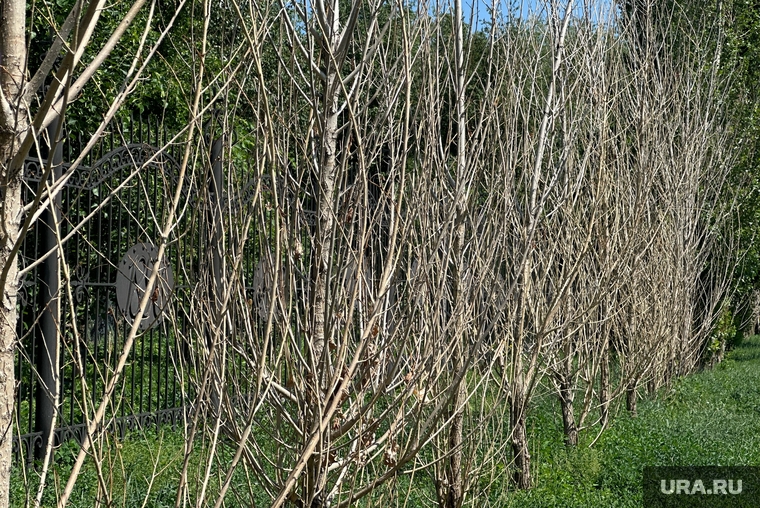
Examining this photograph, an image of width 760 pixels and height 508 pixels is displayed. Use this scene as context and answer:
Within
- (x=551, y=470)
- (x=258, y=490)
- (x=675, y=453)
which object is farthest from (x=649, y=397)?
(x=258, y=490)

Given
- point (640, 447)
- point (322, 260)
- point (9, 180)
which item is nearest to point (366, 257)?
point (322, 260)

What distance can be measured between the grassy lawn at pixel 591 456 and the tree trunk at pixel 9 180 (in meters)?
1.92

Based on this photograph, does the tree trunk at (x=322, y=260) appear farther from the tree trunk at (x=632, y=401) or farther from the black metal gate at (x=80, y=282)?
the tree trunk at (x=632, y=401)

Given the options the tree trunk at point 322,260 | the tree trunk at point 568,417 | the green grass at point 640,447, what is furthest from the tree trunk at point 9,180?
the tree trunk at point 568,417

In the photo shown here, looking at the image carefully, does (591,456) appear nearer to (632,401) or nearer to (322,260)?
(632,401)

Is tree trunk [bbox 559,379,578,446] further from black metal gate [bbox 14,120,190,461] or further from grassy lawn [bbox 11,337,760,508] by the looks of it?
black metal gate [bbox 14,120,190,461]

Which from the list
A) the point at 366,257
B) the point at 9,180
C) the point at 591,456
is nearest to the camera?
the point at 9,180

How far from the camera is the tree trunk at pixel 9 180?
143 cm

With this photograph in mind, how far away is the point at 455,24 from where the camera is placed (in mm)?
3236

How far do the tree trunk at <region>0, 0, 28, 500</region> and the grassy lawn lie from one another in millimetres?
1917

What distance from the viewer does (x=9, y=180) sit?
142 centimetres

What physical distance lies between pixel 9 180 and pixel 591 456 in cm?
629

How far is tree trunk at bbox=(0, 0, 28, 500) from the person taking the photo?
4.68ft

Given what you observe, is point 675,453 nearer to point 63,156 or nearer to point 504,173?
point 504,173
